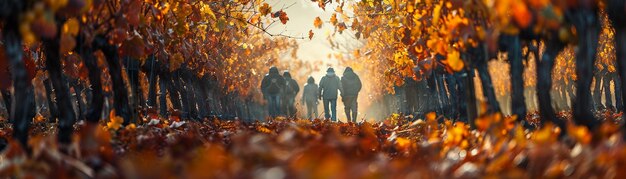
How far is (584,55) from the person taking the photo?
4816mm

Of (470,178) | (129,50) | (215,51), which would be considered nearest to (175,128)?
(129,50)

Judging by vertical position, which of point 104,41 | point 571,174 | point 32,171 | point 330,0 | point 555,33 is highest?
point 330,0

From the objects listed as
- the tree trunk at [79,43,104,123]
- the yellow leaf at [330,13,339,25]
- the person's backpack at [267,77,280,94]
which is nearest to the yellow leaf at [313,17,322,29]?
the yellow leaf at [330,13,339,25]

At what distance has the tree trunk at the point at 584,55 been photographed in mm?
4738

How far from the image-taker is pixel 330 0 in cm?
1248

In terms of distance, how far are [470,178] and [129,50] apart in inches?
193

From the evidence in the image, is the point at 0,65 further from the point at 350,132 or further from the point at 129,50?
the point at 350,132

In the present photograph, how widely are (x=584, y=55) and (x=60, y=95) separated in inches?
161

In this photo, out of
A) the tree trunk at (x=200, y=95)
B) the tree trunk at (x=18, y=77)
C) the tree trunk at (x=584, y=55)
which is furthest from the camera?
the tree trunk at (x=200, y=95)

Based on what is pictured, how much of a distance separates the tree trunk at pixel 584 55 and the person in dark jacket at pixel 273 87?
63.8 feet

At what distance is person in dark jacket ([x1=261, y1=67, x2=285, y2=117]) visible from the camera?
24.5 meters

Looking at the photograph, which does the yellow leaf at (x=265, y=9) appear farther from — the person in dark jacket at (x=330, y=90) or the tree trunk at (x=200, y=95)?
the person in dark jacket at (x=330, y=90)

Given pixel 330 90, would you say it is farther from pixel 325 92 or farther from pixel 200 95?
pixel 200 95

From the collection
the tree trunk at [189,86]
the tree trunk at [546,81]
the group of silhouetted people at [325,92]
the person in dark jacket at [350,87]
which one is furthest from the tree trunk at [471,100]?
the person in dark jacket at [350,87]
